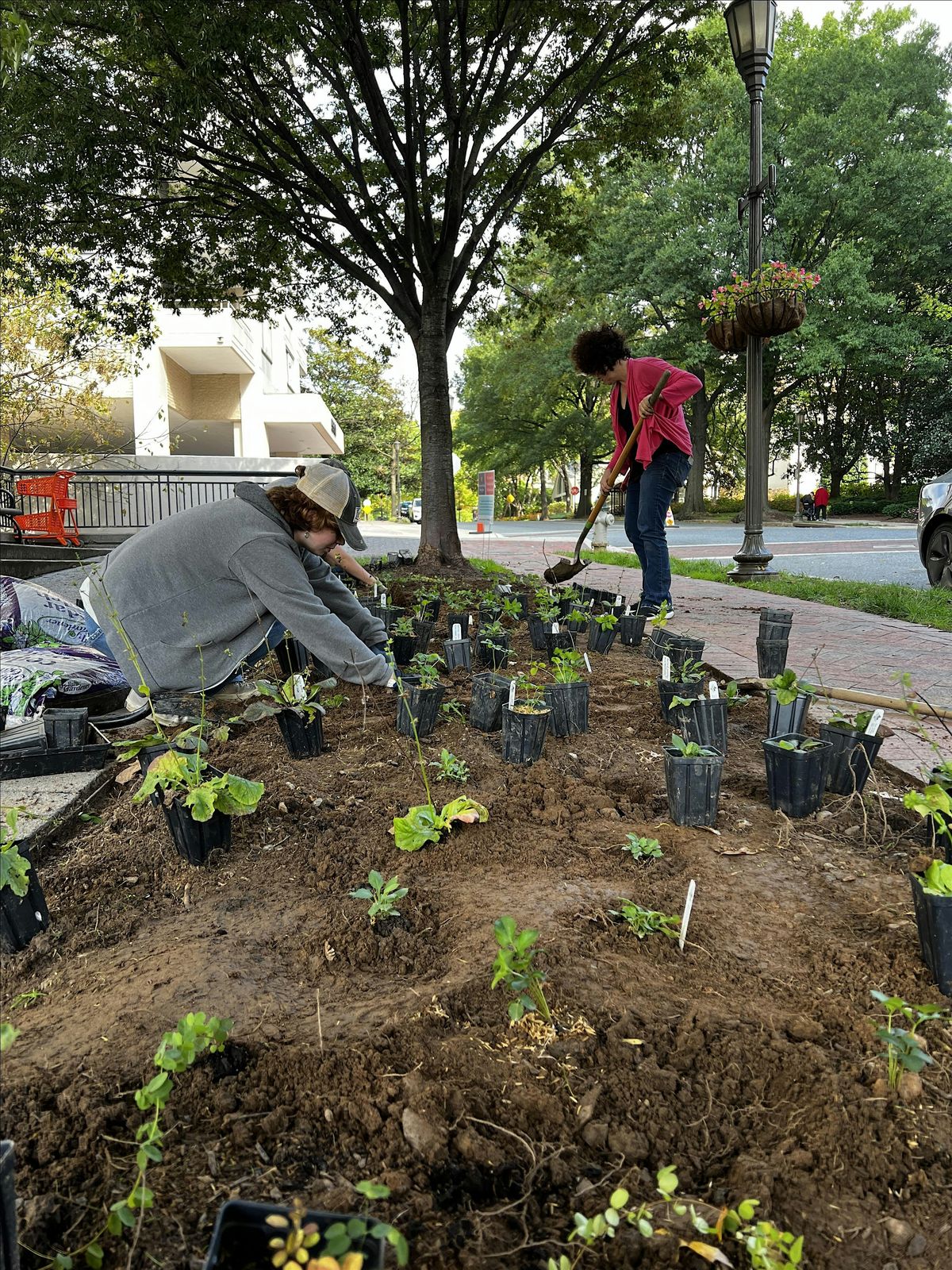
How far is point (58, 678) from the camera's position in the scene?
3.94m

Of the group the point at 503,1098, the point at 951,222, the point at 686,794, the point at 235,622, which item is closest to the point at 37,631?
the point at 235,622

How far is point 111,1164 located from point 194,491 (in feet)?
55.4

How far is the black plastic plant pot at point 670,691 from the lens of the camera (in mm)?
3541

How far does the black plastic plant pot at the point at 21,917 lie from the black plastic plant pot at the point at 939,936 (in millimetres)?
2020

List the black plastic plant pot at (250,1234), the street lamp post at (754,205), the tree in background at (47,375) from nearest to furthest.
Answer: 1. the black plastic plant pot at (250,1234)
2. the street lamp post at (754,205)
3. the tree in background at (47,375)

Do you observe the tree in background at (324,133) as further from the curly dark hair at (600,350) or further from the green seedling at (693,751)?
the green seedling at (693,751)

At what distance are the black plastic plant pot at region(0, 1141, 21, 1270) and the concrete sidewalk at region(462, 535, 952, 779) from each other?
7.80ft

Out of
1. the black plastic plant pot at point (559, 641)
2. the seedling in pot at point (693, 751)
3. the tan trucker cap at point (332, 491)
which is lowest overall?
the seedling in pot at point (693, 751)

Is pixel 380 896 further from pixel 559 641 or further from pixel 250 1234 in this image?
pixel 559 641

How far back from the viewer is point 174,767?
2373 mm

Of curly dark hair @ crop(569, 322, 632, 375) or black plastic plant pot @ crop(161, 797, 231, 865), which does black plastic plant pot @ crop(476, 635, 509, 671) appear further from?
black plastic plant pot @ crop(161, 797, 231, 865)

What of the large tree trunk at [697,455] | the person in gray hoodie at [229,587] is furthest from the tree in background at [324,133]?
the large tree trunk at [697,455]

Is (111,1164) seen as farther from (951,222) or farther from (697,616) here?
(951,222)

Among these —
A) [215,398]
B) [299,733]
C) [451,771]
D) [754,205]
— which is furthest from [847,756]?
[215,398]
